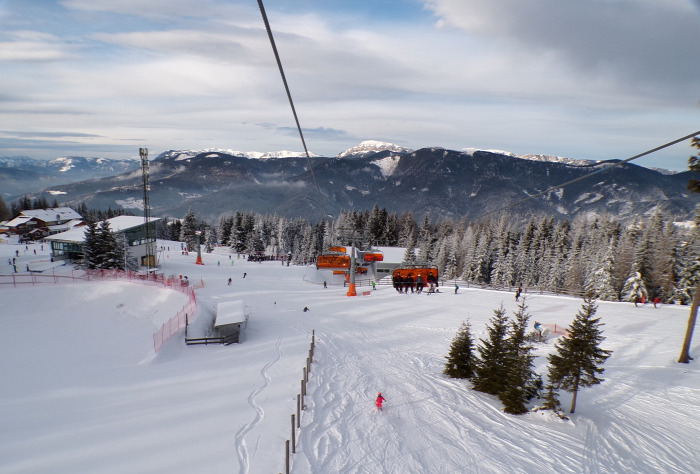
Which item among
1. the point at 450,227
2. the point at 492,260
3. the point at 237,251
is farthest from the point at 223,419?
the point at 450,227

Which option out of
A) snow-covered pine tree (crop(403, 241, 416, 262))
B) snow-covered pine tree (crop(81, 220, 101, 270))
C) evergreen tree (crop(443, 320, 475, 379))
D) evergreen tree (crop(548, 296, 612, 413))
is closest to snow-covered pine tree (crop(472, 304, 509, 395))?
evergreen tree (crop(443, 320, 475, 379))

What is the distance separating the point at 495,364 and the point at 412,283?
2229 cm

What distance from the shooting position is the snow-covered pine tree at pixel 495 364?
1340 centimetres

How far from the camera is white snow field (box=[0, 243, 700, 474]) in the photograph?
31.1 feet

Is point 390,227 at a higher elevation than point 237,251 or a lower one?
higher

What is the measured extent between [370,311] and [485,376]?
44.7 feet

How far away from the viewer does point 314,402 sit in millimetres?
12008

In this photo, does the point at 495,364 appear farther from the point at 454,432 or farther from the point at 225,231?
the point at 225,231

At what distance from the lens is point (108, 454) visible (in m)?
9.64

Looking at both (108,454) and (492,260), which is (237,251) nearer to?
(492,260)

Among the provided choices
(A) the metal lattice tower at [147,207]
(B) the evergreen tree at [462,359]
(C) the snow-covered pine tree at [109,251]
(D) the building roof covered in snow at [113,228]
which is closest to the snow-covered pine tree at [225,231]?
(D) the building roof covered in snow at [113,228]

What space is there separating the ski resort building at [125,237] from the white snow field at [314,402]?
22473 millimetres

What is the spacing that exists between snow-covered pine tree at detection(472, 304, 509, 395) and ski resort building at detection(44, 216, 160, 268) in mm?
46775

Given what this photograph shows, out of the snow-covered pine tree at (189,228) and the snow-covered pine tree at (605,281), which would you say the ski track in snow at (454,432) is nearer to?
the snow-covered pine tree at (605,281)
